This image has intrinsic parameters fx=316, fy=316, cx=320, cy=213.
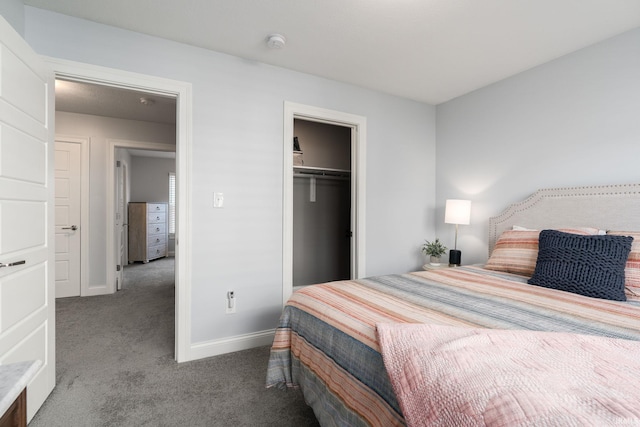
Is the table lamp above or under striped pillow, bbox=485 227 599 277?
above

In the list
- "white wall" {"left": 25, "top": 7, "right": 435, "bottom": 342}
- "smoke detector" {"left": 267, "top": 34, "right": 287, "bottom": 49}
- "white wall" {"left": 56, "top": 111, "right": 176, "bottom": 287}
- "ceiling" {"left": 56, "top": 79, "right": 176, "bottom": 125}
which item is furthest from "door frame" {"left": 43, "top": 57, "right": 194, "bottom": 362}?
"white wall" {"left": 56, "top": 111, "right": 176, "bottom": 287}

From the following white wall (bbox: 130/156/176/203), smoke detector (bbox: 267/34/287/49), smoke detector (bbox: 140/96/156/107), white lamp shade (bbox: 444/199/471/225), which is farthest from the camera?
white wall (bbox: 130/156/176/203)

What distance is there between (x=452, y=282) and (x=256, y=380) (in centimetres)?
145

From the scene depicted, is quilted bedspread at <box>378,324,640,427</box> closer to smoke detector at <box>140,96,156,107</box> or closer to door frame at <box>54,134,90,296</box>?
smoke detector at <box>140,96,156,107</box>

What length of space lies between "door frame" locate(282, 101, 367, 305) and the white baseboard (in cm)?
34

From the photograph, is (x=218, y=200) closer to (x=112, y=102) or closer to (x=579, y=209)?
(x=112, y=102)

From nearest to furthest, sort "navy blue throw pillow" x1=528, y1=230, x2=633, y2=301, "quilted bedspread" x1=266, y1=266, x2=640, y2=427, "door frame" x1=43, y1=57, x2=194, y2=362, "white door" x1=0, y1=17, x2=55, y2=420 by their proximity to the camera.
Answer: "quilted bedspread" x1=266, y1=266, x2=640, y2=427 < "white door" x1=0, y1=17, x2=55, y2=420 < "navy blue throw pillow" x1=528, y1=230, x2=633, y2=301 < "door frame" x1=43, y1=57, x2=194, y2=362

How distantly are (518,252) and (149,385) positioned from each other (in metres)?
2.72

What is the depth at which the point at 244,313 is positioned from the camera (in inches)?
105

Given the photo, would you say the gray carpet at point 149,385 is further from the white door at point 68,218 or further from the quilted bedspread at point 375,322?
the white door at point 68,218

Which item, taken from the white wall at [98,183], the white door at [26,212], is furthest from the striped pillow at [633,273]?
the white wall at [98,183]

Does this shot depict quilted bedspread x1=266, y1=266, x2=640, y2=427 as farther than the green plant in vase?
No

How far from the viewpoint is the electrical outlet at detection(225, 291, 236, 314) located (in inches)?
102

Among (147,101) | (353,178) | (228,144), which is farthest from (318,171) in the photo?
(147,101)
